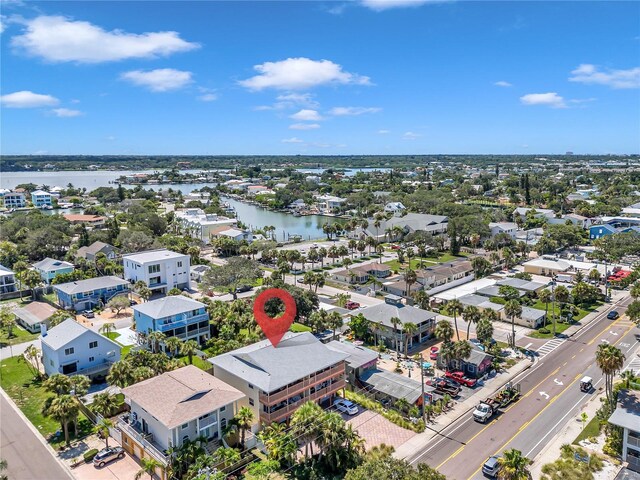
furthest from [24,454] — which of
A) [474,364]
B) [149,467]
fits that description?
[474,364]

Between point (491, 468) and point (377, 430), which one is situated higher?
point (491, 468)

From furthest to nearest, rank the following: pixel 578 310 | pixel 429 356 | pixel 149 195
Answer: pixel 149 195, pixel 578 310, pixel 429 356

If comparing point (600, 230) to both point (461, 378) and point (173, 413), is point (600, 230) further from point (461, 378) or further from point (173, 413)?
point (173, 413)

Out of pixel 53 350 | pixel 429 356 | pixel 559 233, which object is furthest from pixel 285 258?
pixel 559 233

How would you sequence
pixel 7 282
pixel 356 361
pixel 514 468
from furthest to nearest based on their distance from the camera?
pixel 7 282, pixel 356 361, pixel 514 468

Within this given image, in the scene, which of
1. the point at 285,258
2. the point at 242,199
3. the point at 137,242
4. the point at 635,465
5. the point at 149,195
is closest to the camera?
the point at 635,465

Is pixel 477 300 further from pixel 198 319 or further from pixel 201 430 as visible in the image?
pixel 201 430
